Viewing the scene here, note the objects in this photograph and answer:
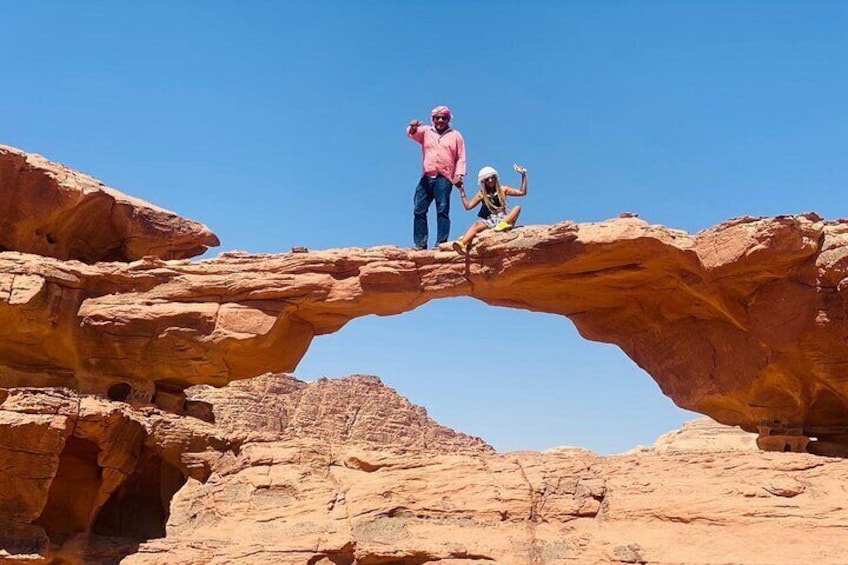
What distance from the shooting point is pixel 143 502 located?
51.8ft

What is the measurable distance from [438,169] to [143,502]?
794cm

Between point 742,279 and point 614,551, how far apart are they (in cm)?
520

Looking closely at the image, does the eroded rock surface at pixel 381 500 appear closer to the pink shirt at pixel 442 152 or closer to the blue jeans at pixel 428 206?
the blue jeans at pixel 428 206

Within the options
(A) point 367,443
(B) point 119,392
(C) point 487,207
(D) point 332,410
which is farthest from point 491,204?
(D) point 332,410

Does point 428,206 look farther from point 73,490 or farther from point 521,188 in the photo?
point 73,490

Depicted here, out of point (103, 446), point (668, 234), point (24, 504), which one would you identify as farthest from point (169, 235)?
point (668, 234)

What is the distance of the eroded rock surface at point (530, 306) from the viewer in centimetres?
1464

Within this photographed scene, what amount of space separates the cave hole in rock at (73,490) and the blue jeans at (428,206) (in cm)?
661

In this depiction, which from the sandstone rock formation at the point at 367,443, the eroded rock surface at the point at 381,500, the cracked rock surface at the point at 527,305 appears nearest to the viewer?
the eroded rock surface at the point at 381,500

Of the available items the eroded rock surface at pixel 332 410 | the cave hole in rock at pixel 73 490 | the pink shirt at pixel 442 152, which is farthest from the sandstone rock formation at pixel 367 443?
the eroded rock surface at pixel 332 410

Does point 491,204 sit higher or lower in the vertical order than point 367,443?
higher

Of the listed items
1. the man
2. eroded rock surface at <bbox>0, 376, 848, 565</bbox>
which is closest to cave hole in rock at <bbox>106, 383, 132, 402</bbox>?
eroded rock surface at <bbox>0, 376, 848, 565</bbox>

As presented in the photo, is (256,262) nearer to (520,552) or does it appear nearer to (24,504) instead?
(24,504)

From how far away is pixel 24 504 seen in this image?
13.3 m
